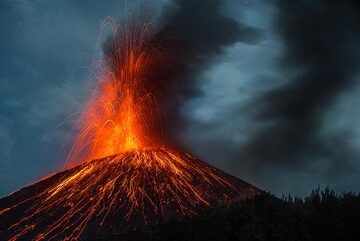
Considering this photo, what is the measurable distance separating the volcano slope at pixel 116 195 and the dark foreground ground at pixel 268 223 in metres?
6.51

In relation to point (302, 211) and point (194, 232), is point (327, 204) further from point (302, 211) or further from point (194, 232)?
point (194, 232)

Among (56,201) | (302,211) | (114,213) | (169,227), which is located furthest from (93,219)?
(302,211)

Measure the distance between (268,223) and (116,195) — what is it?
635 inches

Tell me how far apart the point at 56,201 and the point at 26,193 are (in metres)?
6.03

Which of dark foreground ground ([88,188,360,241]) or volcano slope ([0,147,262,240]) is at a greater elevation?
volcano slope ([0,147,262,240])

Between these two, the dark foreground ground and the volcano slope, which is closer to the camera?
the dark foreground ground

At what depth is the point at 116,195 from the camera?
140 ft

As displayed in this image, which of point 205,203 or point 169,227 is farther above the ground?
point 205,203

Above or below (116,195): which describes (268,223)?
below

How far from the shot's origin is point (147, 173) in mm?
46344

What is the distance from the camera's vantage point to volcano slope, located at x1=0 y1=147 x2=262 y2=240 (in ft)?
126

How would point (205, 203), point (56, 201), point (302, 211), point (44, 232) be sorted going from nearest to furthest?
point (302, 211) < point (44, 232) < point (205, 203) < point (56, 201)

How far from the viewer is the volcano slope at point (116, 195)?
126ft

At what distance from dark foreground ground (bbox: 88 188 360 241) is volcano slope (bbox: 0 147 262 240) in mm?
6506
